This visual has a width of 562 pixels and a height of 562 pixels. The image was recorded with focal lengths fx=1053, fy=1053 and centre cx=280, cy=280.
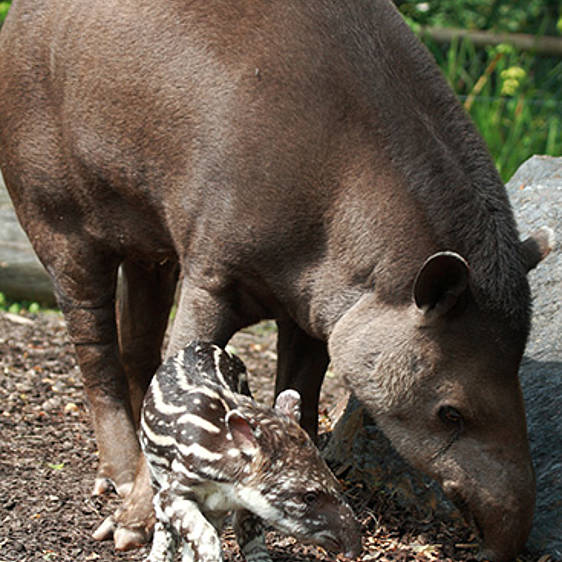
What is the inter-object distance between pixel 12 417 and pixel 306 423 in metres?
1.81

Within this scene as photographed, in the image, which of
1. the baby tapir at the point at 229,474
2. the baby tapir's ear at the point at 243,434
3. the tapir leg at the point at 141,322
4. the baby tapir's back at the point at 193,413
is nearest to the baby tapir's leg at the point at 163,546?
the baby tapir at the point at 229,474

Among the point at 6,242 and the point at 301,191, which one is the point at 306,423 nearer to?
the point at 301,191

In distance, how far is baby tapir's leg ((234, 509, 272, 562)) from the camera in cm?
Answer: 390

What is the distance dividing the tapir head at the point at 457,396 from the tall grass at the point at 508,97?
231 inches

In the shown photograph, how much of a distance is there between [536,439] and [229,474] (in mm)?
1806

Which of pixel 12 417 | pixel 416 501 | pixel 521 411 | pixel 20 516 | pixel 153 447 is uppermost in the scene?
pixel 521 411

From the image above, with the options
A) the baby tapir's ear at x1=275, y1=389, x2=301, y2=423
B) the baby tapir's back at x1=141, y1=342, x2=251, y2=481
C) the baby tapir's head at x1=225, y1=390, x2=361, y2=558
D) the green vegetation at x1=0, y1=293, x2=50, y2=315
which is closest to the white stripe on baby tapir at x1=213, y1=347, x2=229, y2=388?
the baby tapir's back at x1=141, y1=342, x2=251, y2=481

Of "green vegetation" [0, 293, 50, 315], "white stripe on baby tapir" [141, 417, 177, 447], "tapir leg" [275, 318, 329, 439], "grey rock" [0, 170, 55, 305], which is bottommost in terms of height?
"green vegetation" [0, 293, 50, 315]

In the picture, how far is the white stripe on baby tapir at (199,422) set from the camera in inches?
145

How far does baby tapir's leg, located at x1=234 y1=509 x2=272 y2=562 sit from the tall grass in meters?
6.35

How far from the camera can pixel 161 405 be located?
387 centimetres

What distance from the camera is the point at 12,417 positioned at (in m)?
6.00

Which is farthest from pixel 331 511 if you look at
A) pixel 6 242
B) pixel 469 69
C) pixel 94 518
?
pixel 469 69

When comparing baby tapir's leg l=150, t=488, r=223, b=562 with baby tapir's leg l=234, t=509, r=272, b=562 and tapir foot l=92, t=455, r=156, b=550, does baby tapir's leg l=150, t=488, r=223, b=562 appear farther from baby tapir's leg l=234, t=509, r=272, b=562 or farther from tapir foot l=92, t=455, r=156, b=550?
tapir foot l=92, t=455, r=156, b=550
